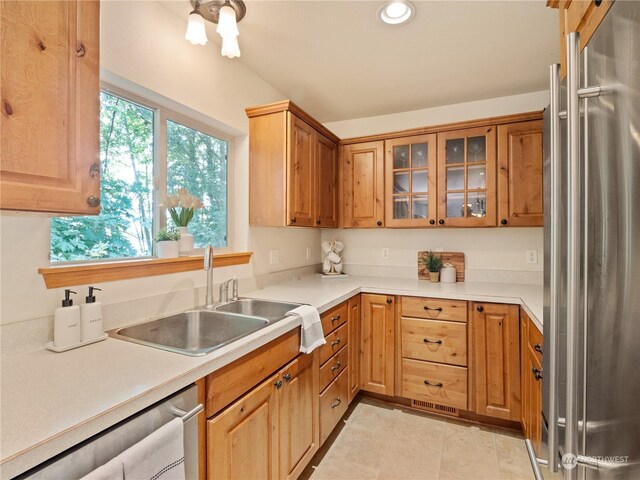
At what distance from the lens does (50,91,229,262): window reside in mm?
1380

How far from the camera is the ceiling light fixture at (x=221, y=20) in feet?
4.55

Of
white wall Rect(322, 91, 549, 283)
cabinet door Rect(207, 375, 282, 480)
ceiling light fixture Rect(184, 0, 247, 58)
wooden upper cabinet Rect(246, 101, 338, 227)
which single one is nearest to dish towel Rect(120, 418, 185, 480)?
cabinet door Rect(207, 375, 282, 480)

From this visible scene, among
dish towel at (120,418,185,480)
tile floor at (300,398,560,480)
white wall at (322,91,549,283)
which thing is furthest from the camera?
white wall at (322,91,549,283)

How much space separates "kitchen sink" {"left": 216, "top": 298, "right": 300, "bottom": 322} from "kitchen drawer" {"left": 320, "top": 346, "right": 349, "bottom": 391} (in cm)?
42

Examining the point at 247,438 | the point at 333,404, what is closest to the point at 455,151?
the point at 333,404

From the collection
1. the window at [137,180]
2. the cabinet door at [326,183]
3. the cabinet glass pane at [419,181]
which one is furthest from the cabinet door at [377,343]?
the window at [137,180]

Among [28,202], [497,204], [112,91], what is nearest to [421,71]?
[497,204]

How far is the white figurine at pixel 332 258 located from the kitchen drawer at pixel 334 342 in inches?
32.4

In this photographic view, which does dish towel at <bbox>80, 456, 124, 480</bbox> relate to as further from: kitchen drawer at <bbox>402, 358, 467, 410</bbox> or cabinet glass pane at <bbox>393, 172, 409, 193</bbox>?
cabinet glass pane at <bbox>393, 172, 409, 193</bbox>

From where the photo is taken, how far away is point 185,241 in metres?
1.72

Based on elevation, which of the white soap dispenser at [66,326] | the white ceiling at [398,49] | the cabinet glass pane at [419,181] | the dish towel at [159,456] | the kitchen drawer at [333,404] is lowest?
the kitchen drawer at [333,404]

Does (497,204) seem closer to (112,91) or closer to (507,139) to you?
(507,139)

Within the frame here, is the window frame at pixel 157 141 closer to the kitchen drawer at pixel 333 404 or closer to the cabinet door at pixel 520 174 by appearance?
the kitchen drawer at pixel 333 404

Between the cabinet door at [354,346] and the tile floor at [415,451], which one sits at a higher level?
the cabinet door at [354,346]
